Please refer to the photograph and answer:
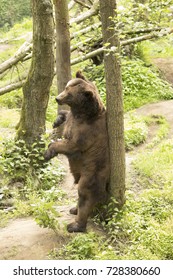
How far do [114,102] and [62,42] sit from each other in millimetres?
3284

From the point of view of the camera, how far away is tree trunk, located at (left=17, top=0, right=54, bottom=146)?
7.49 metres

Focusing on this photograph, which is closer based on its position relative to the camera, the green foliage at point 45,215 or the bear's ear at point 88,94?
the green foliage at point 45,215

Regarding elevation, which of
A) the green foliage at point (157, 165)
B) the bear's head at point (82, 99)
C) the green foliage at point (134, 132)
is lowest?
the green foliage at point (157, 165)

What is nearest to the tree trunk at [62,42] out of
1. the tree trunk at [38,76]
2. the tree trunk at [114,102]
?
the tree trunk at [38,76]

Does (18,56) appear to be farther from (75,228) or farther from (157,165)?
(75,228)

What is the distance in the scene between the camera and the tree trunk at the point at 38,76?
749 cm

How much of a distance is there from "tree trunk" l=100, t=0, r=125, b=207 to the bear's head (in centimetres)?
20

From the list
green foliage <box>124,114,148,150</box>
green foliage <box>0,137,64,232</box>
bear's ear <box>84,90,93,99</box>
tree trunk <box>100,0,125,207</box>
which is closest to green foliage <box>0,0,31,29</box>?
green foliage <box>124,114,148,150</box>

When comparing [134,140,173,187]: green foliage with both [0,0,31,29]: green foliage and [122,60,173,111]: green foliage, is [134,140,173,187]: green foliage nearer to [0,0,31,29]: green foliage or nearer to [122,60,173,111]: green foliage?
[122,60,173,111]: green foliage

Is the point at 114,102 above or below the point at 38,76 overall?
below

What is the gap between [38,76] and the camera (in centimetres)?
799

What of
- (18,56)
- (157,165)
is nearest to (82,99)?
(157,165)

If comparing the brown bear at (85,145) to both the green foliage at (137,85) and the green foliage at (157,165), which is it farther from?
the green foliage at (137,85)

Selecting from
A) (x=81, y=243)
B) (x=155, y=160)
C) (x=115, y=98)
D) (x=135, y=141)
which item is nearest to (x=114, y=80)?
(x=115, y=98)
